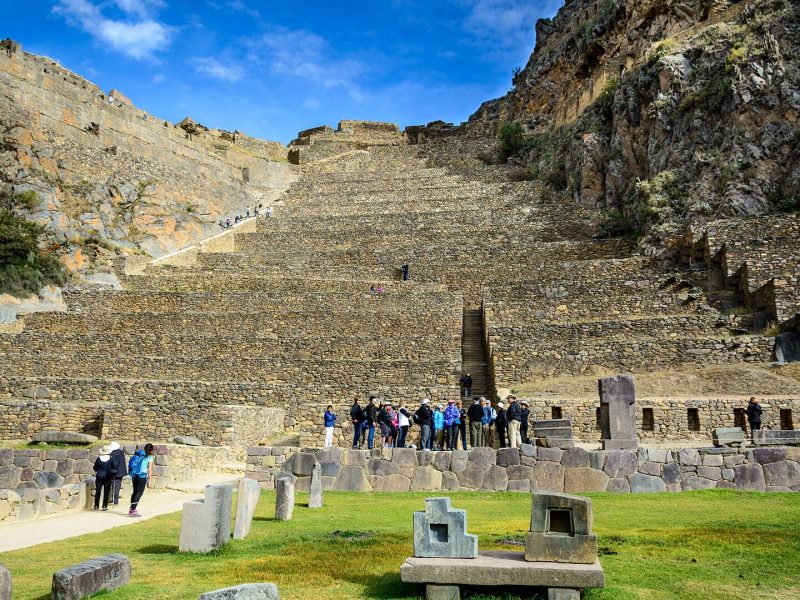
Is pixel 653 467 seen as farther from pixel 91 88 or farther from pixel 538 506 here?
pixel 91 88

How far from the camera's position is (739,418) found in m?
18.5

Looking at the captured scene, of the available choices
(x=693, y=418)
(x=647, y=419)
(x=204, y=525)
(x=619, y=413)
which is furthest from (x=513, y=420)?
(x=204, y=525)

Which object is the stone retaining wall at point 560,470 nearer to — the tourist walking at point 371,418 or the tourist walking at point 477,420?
the tourist walking at point 477,420

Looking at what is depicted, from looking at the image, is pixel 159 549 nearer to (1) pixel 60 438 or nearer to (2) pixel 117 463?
(2) pixel 117 463

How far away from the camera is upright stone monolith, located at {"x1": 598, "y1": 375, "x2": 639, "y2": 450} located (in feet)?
51.0

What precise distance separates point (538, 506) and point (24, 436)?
20.3 metres

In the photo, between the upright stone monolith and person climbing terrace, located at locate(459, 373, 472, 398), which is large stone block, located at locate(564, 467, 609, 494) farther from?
person climbing terrace, located at locate(459, 373, 472, 398)

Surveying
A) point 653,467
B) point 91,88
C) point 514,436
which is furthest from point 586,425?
point 91,88

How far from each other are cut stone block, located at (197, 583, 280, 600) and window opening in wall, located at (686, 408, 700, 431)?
16.0 metres

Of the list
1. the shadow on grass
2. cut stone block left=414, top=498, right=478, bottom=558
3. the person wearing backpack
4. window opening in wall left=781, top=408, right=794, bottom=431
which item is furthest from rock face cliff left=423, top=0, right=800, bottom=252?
cut stone block left=414, top=498, right=478, bottom=558

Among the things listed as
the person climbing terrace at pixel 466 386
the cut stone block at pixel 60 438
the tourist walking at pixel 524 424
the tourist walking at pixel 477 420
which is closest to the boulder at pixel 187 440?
the cut stone block at pixel 60 438

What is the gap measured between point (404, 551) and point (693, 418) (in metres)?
12.9

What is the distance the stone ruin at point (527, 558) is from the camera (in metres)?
6.45

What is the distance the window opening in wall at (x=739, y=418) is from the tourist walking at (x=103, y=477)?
15.5 metres
